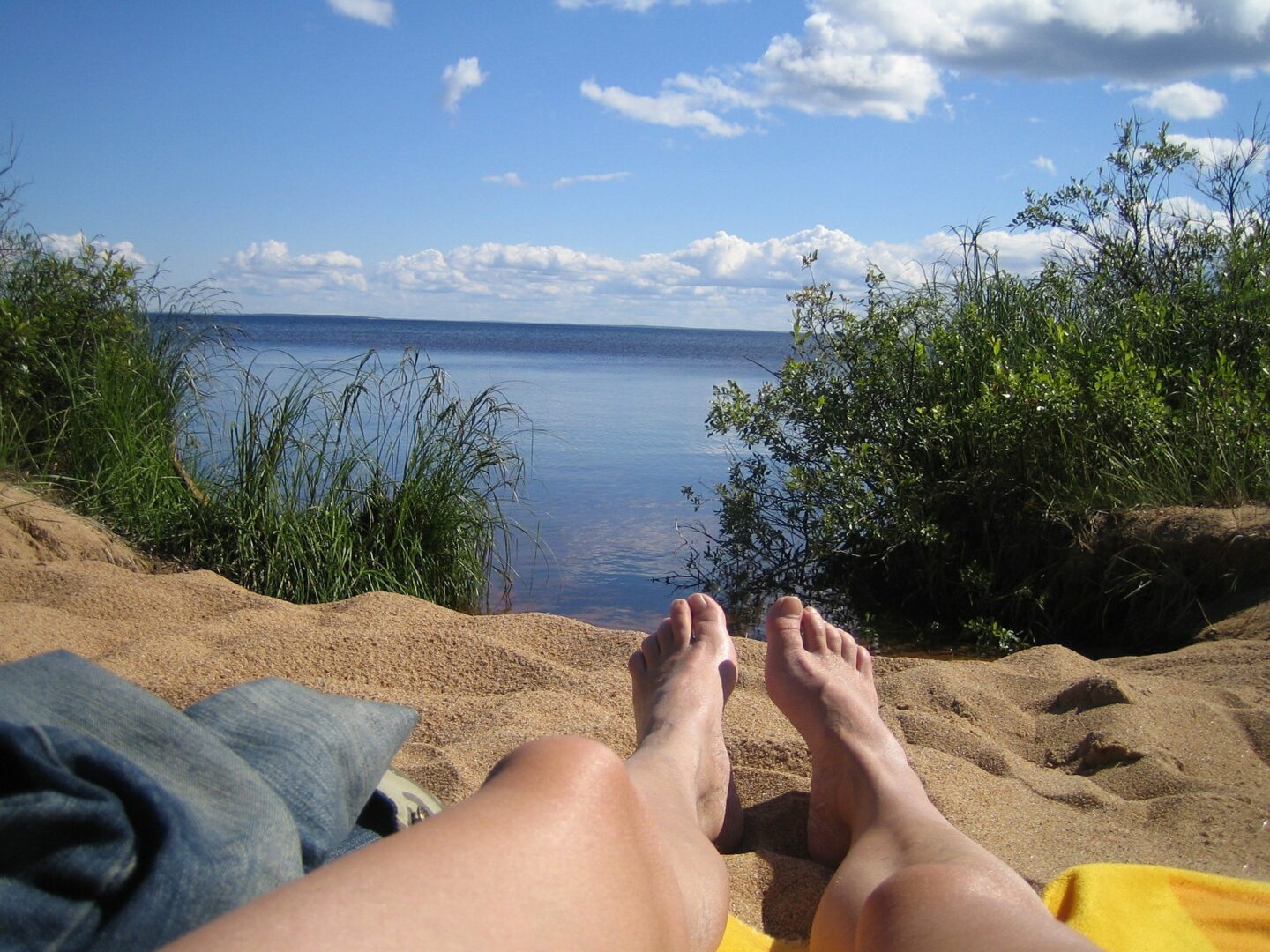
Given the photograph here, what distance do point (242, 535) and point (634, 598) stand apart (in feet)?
6.22

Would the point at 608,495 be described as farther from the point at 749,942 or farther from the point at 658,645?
the point at 749,942

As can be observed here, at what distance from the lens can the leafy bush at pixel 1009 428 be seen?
4.00 meters

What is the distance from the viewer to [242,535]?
14.1ft

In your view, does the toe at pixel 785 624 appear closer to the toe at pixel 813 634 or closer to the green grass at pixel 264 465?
the toe at pixel 813 634

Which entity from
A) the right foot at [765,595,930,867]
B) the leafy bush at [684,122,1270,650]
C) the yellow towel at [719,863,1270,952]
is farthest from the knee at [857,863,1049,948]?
the leafy bush at [684,122,1270,650]

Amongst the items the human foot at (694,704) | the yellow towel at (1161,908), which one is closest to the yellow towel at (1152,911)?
the yellow towel at (1161,908)

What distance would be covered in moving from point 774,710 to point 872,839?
99cm

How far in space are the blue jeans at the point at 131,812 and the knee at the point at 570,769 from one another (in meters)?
0.21

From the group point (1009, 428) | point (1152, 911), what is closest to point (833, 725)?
point (1152, 911)

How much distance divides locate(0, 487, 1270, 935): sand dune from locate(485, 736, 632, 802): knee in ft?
2.42

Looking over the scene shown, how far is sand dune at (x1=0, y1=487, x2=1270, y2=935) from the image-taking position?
1927 mm

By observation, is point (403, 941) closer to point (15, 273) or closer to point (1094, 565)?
point (1094, 565)

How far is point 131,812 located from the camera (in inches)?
32.5

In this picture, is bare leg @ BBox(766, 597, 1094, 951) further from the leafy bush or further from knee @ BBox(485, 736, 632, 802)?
the leafy bush
